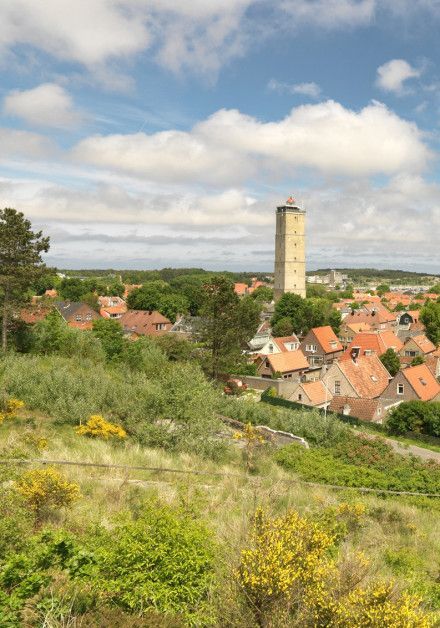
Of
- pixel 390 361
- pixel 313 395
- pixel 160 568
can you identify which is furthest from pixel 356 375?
pixel 160 568

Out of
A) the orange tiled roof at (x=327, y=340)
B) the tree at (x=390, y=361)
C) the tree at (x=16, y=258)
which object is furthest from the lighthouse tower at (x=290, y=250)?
the tree at (x=16, y=258)

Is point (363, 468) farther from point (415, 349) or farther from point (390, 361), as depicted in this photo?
point (415, 349)

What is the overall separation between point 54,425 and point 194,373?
18.0 feet

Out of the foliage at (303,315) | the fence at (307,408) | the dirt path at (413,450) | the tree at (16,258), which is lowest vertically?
the dirt path at (413,450)

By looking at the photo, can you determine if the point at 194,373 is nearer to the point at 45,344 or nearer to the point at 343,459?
the point at 343,459

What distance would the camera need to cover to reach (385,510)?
38.8 feet

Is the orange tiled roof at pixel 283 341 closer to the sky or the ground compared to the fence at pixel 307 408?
closer to the sky

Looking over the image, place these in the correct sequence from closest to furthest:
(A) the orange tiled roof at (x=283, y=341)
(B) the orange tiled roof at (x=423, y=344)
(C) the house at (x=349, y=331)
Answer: (B) the orange tiled roof at (x=423, y=344)
(A) the orange tiled roof at (x=283, y=341)
(C) the house at (x=349, y=331)

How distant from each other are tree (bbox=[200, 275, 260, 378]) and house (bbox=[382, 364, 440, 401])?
1210 cm

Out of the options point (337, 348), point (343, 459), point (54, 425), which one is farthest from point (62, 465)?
point (337, 348)

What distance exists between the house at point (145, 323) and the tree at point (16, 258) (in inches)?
1555

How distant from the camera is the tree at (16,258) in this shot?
84.1 feet

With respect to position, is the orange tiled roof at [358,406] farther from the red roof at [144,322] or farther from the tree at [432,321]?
the red roof at [144,322]

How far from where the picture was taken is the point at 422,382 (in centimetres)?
3597
